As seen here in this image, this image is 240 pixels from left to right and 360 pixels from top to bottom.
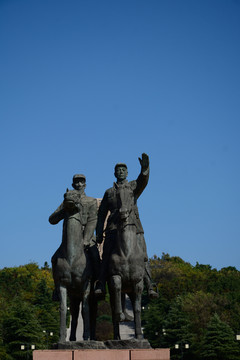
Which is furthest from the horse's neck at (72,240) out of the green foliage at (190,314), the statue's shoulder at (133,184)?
the green foliage at (190,314)

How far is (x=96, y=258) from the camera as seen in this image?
48.7 ft

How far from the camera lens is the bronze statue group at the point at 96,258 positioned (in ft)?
46.4

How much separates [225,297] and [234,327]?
8246 millimetres

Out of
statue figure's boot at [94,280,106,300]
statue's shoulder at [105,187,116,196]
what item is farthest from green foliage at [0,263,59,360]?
statue figure's boot at [94,280,106,300]

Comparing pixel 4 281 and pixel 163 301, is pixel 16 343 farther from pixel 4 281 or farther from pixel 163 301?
pixel 4 281

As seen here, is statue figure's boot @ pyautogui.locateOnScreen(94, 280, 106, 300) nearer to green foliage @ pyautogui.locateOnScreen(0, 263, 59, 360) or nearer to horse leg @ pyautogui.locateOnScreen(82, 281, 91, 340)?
horse leg @ pyautogui.locateOnScreen(82, 281, 91, 340)

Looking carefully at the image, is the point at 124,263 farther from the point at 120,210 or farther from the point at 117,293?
the point at 120,210

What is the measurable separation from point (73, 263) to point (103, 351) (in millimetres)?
2208

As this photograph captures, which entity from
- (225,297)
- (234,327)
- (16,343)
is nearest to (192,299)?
(225,297)

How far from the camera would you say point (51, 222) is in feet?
49.5

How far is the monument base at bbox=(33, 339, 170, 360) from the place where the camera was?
43.5 ft

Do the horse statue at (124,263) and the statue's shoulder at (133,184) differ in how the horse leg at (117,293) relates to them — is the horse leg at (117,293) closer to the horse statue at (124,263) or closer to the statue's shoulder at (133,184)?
the horse statue at (124,263)

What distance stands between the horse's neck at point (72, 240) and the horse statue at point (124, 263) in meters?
0.86

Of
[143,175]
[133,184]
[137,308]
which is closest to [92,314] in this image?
[137,308]
